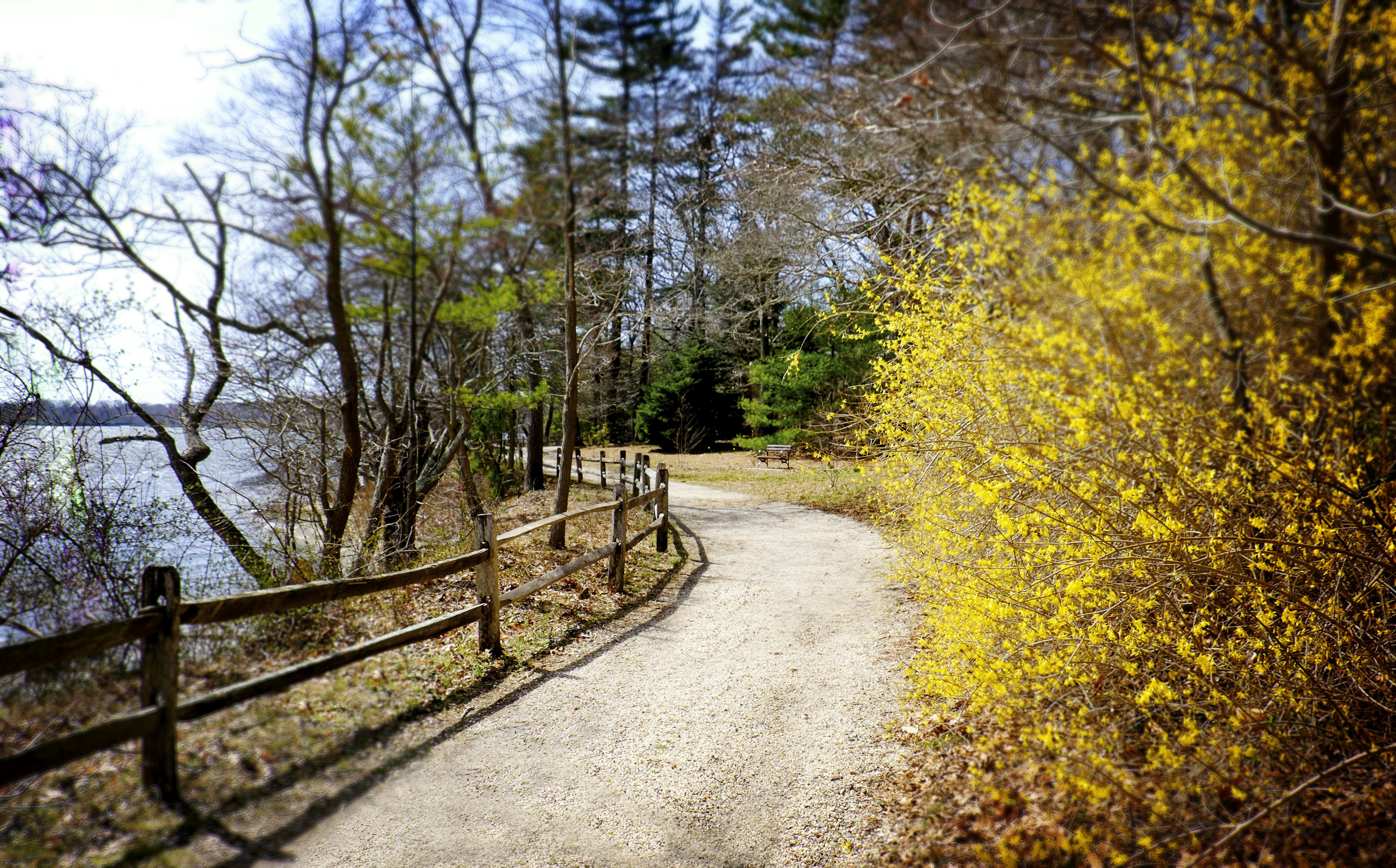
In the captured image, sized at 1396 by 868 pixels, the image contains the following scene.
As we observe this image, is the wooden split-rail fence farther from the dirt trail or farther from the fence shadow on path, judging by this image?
the dirt trail

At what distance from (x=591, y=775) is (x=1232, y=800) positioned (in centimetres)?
342

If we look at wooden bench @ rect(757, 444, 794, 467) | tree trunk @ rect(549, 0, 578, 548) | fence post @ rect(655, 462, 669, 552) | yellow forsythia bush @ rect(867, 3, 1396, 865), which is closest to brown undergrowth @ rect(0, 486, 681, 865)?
yellow forsythia bush @ rect(867, 3, 1396, 865)

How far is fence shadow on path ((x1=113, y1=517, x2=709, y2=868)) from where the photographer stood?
223 centimetres

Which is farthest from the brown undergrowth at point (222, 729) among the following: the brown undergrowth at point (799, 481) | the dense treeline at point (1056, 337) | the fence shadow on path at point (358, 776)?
the brown undergrowth at point (799, 481)

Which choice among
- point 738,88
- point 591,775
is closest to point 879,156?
point 591,775

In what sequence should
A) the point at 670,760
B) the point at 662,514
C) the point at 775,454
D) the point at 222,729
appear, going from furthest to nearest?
the point at 775,454
the point at 662,514
the point at 670,760
the point at 222,729

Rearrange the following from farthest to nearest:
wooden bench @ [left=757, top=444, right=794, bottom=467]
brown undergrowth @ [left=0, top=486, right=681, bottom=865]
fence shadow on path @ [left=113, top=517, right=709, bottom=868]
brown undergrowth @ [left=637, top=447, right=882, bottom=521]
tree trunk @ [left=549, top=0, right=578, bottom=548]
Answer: wooden bench @ [left=757, top=444, right=794, bottom=467], brown undergrowth @ [left=637, top=447, right=882, bottom=521], tree trunk @ [left=549, top=0, right=578, bottom=548], fence shadow on path @ [left=113, top=517, right=709, bottom=868], brown undergrowth @ [left=0, top=486, right=681, bottom=865]

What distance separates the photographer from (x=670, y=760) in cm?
448

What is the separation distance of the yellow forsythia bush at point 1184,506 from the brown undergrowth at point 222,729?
3.04m

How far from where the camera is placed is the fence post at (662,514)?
34.7 ft

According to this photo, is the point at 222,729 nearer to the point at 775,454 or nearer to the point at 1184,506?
the point at 1184,506

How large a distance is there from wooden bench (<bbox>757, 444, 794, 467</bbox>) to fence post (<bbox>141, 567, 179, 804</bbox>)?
711 inches

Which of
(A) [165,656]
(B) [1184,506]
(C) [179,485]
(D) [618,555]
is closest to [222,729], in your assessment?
(A) [165,656]

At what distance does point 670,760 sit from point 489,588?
2.27 meters
